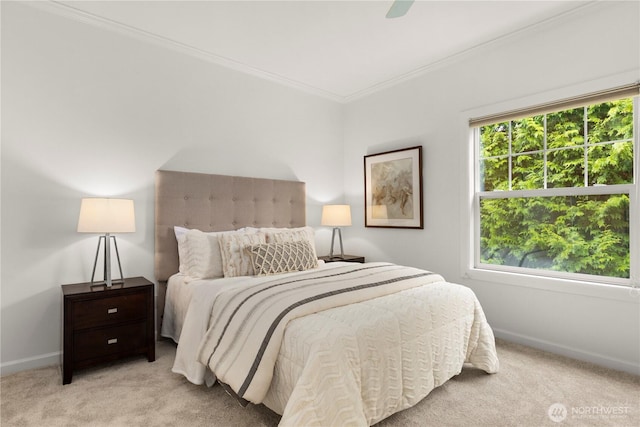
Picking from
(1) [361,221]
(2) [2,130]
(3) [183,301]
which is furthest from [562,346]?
(2) [2,130]

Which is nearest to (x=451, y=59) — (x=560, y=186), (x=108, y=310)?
(x=560, y=186)

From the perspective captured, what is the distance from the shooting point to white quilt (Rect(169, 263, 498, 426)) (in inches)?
58.7

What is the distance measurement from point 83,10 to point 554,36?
12.3ft

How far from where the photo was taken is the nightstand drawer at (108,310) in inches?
93.3

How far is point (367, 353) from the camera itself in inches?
65.4

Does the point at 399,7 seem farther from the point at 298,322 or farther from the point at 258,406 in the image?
the point at 258,406

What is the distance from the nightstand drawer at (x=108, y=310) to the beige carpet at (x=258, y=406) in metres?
0.36

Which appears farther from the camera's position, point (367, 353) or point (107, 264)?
point (107, 264)

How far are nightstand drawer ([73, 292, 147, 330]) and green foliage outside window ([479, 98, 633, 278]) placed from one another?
3062 millimetres

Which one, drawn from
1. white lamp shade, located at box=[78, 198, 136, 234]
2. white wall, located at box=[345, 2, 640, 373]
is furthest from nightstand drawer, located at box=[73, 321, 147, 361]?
white wall, located at box=[345, 2, 640, 373]

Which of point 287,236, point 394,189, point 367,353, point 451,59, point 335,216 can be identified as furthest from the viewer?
point 335,216

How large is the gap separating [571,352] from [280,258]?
7.87 ft

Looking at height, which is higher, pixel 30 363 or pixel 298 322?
pixel 298 322

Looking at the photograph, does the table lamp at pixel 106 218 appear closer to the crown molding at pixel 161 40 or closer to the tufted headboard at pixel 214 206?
the tufted headboard at pixel 214 206
